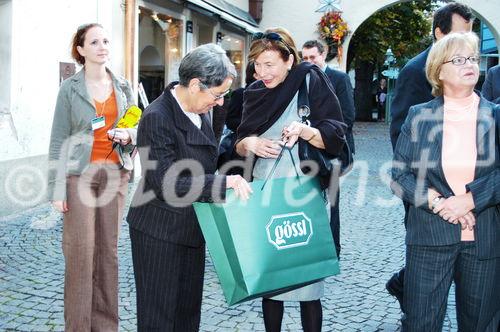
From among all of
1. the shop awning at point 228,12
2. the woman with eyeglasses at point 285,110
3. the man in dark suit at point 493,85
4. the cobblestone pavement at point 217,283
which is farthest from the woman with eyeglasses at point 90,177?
the shop awning at point 228,12

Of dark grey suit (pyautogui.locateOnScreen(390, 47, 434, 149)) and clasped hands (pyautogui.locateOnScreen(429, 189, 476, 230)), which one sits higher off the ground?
dark grey suit (pyautogui.locateOnScreen(390, 47, 434, 149))

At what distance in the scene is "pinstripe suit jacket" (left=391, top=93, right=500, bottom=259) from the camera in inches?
115

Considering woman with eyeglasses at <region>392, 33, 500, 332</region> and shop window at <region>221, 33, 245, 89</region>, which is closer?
woman with eyeglasses at <region>392, 33, 500, 332</region>

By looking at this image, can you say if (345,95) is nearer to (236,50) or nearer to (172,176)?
(172,176)

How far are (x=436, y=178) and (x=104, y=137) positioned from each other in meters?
1.86

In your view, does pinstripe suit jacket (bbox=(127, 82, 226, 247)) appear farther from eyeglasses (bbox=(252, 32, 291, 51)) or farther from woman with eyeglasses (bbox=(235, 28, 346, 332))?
eyeglasses (bbox=(252, 32, 291, 51))

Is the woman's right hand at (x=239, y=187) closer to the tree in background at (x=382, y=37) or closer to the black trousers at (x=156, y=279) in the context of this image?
the black trousers at (x=156, y=279)

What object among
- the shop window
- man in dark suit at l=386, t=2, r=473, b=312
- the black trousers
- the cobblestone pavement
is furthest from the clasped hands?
the shop window

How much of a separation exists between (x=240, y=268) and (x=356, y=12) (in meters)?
16.7

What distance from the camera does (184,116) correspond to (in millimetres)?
2779

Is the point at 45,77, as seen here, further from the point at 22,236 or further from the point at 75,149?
the point at 75,149

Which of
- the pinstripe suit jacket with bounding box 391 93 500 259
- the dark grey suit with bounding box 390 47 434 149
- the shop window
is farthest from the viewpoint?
the shop window

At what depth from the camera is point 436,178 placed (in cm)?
299

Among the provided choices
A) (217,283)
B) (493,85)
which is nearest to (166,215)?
(493,85)
